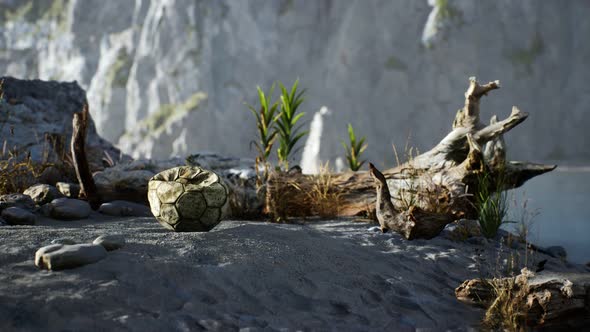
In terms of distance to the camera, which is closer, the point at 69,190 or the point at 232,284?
the point at 232,284

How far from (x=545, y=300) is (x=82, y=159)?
4.91 metres

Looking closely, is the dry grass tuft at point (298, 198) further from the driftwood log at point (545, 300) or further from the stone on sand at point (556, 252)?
the driftwood log at point (545, 300)

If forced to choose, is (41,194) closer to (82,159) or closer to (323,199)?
(82,159)

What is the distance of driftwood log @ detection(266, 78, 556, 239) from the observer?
5633mm

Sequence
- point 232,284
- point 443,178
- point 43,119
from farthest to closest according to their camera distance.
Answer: point 43,119 < point 443,178 < point 232,284

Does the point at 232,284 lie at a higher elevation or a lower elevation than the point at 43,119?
lower

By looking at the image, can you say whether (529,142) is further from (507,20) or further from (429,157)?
(429,157)

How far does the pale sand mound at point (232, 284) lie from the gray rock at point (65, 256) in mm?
47

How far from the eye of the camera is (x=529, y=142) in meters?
31.3

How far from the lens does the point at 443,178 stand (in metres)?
5.86

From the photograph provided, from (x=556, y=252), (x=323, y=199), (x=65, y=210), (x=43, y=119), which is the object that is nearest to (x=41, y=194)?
(x=65, y=210)

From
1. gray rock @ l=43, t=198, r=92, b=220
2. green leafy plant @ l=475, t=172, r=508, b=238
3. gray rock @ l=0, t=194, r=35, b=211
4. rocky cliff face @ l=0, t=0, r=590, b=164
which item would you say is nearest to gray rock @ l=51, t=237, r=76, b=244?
gray rock @ l=43, t=198, r=92, b=220

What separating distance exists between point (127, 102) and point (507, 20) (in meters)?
27.5

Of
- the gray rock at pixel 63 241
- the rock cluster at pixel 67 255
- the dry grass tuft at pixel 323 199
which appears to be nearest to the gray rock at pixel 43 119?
the dry grass tuft at pixel 323 199
